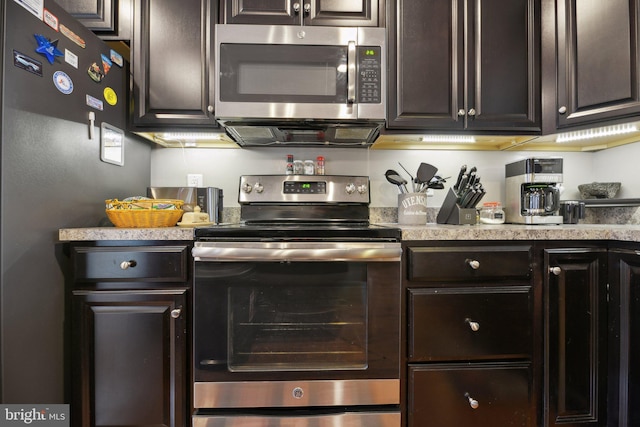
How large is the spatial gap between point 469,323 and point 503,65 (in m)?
1.24

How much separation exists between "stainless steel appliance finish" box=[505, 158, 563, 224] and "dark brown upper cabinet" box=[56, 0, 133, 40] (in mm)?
2123

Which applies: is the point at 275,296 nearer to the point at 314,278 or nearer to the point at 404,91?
the point at 314,278

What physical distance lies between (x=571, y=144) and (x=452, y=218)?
2.98ft

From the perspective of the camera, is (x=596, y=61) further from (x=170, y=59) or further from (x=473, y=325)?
(x=170, y=59)

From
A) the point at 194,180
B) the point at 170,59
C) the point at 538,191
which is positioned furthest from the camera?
the point at 194,180

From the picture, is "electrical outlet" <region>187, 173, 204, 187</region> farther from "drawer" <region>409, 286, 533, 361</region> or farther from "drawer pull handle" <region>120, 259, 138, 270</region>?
"drawer" <region>409, 286, 533, 361</region>

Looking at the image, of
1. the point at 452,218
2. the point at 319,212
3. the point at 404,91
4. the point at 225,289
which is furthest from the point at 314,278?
the point at 404,91

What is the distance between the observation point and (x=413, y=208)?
1.50 m

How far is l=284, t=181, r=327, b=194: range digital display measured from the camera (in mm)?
1546

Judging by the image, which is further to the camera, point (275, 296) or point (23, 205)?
point (275, 296)

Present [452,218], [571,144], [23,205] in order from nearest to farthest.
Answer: [23,205], [452,218], [571,144]

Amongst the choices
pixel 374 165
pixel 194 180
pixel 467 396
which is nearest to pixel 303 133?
pixel 374 165

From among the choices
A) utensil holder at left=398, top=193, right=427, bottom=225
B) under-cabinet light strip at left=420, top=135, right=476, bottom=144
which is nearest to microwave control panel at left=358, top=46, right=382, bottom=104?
under-cabinet light strip at left=420, top=135, right=476, bottom=144

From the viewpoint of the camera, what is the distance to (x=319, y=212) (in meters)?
1.55
